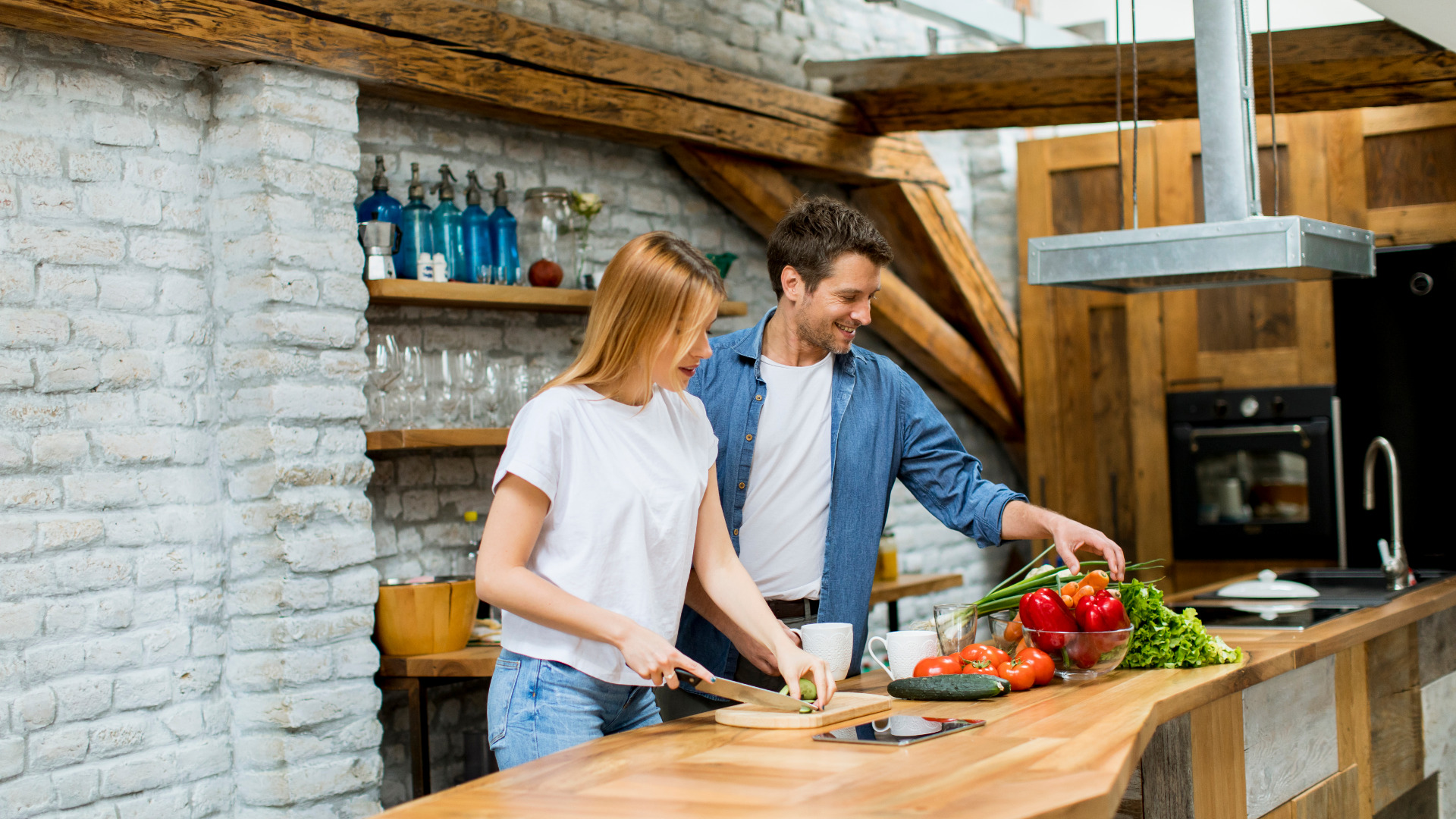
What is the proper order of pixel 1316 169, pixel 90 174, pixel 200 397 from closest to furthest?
pixel 90 174
pixel 200 397
pixel 1316 169

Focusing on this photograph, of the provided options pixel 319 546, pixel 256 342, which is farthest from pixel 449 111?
pixel 319 546

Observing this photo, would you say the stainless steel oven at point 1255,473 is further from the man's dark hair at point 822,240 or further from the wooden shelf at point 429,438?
the man's dark hair at point 822,240

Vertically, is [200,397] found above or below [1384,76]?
below

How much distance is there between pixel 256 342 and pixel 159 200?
0.44 m

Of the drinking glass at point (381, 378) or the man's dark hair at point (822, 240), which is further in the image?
the drinking glass at point (381, 378)

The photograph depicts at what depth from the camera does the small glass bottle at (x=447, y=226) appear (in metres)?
4.09

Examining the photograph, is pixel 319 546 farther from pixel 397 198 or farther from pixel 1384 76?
pixel 1384 76

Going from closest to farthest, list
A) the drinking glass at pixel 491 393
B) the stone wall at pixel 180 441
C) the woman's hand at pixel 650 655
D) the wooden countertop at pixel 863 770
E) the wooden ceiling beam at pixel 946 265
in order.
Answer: the wooden countertop at pixel 863 770
the woman's hand at pixel 650 655
the stone wall at pixel 180 441
the drinking glass at pixel 491 393
the wooden ceiling beam at pixel 946 265

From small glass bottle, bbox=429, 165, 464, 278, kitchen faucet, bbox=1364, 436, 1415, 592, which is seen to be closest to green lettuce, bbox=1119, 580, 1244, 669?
kitchen faucet, bbox=1364, 436, 1415, 592

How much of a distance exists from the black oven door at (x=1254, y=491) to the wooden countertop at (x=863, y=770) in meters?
3.74

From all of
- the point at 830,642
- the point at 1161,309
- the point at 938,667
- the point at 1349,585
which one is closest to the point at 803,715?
the point at 830,642

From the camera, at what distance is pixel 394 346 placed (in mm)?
4004

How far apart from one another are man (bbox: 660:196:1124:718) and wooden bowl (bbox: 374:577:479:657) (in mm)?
1120

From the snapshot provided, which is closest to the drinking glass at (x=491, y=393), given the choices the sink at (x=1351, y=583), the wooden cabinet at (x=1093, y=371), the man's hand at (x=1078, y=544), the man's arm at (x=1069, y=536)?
the man's arm at (x=1069, y=536)
